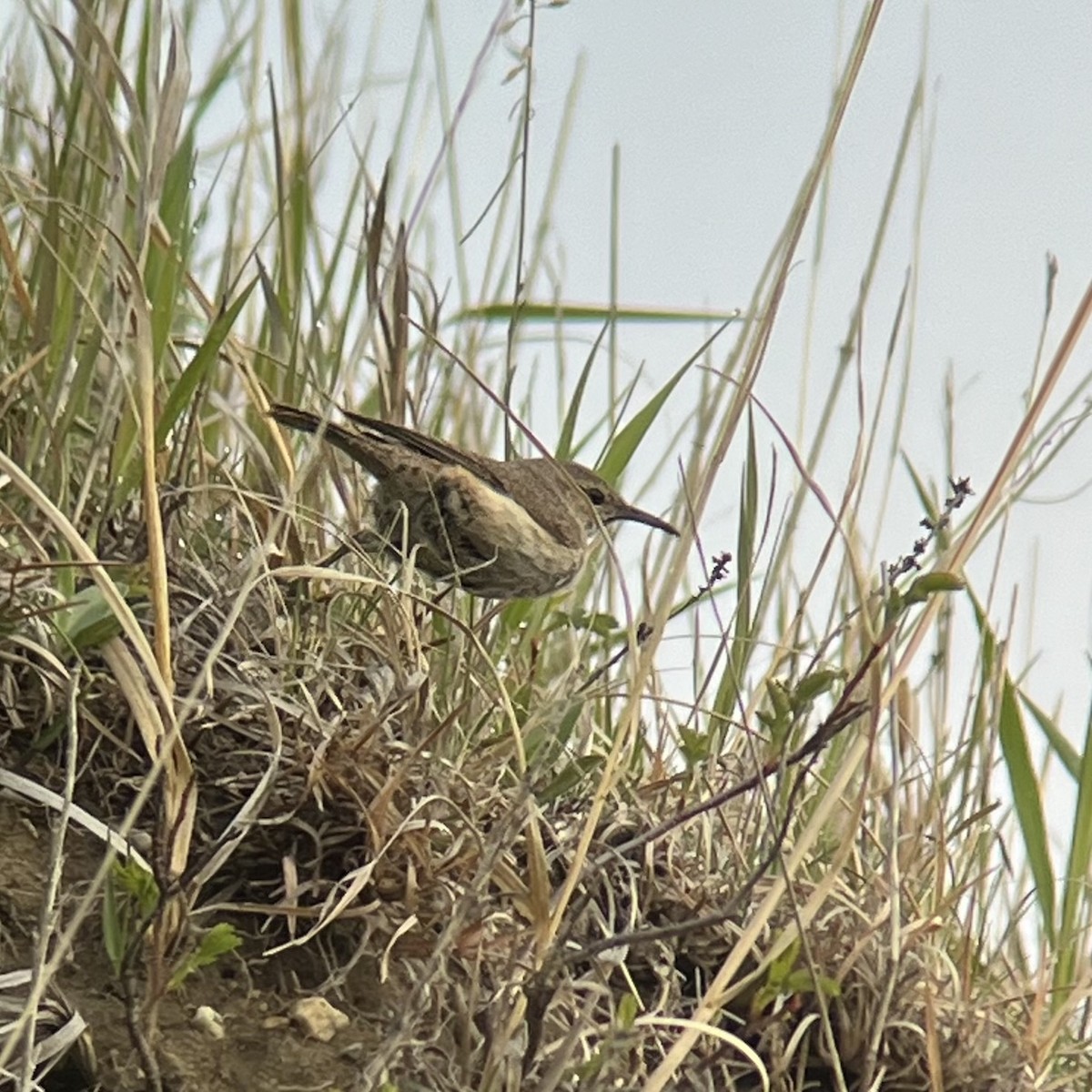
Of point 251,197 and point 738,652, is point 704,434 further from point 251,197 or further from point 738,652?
point 251,197

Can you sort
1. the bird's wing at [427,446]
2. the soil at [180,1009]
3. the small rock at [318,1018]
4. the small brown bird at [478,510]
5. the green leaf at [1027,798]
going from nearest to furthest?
1. the soil at [180,1009]
2. the small rock at [318,1018]
3. the green leaf at [1027,798]
4. the bird's wing at [427,446]
5. the small brown bird at [478,510]

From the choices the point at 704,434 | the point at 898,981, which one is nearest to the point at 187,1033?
the point at 898,981

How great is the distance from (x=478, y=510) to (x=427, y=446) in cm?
21

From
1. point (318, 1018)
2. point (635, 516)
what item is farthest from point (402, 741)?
point (635, 516)

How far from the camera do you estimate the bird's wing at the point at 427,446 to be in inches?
100

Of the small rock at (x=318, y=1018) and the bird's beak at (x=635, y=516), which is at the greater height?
the bird's beak at (x=635, y=516)

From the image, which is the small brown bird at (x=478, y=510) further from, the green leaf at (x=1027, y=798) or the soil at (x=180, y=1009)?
the soil at (x=180, y=1009)

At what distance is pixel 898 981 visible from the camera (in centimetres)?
219

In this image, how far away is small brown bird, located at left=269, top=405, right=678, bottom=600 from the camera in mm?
2664

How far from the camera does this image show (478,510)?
278cm

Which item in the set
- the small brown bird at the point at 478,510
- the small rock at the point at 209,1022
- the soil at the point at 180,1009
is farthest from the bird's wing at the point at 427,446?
the small rock at the point at 209,1022

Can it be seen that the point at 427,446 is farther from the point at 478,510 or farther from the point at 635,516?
the point at 635,516

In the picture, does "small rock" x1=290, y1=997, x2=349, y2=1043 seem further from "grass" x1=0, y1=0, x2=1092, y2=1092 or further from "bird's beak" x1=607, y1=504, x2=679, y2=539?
"bird's beak" x1=607, y1=504, x2=679, y2=539

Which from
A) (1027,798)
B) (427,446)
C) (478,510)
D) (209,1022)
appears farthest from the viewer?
(478,510)
